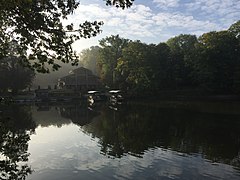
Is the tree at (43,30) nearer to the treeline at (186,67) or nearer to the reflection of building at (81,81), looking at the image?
the treeline at (186,67)

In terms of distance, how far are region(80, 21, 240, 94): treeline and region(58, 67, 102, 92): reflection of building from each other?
21.4 feet

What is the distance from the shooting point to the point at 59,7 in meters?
8.35

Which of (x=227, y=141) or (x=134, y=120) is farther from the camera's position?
(x=134, y=120)

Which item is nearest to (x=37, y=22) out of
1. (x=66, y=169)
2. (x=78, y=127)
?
(x=66, y=169)

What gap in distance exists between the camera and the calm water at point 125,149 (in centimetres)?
1587

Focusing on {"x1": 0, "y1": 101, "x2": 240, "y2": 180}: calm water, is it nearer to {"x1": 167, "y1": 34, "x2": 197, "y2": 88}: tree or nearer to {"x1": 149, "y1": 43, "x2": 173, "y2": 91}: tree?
{"x1": 149, "y1": 43, "x2": 173, "y2": 91}: tree

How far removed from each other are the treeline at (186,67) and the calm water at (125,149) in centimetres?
3986

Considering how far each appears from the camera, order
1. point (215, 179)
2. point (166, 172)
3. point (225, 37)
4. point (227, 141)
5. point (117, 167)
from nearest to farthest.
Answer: point (215, 179) → point (166, 172) → point (117, 167) → point (227, 141) → point (225, 37)

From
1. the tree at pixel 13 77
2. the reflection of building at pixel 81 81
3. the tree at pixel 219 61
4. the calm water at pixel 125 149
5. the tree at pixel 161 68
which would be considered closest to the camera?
the calm water at pixel 125 149

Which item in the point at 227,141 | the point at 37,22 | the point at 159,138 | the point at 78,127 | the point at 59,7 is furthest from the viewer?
the point at 78,127

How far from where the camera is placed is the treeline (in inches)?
2943

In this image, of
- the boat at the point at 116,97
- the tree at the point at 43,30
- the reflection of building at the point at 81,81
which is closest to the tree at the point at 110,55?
the reflection of building at the point at 81,81

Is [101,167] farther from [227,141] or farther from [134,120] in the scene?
[134,120]

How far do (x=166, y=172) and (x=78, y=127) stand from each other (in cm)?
2017
